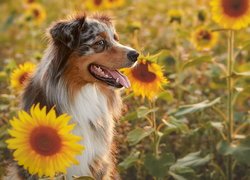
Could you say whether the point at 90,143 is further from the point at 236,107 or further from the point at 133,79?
the point at 236,107

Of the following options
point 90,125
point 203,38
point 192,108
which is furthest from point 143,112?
point 203,38

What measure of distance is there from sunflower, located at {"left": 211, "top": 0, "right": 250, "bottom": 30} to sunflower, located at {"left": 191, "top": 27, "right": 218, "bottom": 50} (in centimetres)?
110

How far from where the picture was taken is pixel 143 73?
4613mm

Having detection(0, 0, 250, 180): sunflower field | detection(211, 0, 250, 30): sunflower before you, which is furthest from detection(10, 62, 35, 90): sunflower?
detection(211, 0, 250, 30): sunflower

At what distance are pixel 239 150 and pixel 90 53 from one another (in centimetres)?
134

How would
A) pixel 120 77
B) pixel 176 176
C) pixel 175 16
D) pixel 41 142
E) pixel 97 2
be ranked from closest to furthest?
pixel 41 142
pixel 120 77
pixel 176 176
pixel 175 16
pixel 97 2

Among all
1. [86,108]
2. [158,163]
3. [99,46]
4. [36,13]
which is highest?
[99,46]

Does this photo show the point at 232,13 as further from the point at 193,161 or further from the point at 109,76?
the point at 193,161

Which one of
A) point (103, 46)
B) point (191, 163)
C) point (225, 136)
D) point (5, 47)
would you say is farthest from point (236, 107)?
point (5, 47)

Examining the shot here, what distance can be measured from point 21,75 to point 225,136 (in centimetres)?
172

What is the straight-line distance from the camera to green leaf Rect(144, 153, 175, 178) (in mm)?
4887

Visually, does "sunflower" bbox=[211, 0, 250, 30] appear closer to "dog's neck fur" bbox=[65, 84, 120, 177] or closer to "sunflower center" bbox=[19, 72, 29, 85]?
"dog's neck fur" bbox=[65, 84, 120, 177]

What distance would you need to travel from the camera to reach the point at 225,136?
218 inches

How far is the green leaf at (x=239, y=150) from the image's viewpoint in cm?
491
